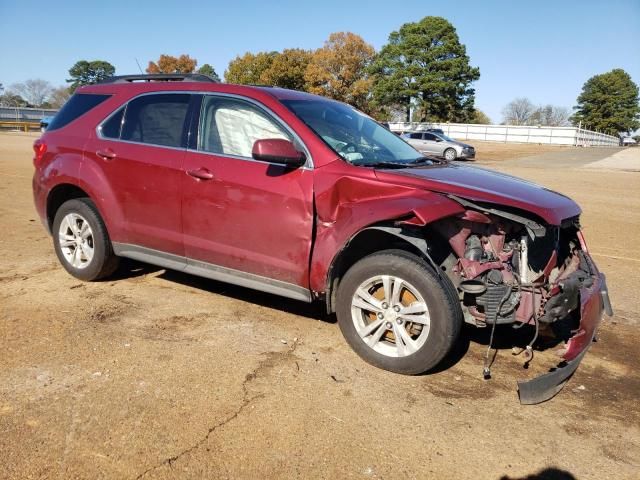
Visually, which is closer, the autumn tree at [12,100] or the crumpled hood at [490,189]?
the crumpled hood at [490,189]

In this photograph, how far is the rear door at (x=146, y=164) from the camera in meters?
4.41

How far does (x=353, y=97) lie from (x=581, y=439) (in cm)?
5931

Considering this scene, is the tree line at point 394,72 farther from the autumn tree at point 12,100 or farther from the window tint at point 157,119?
the window tint at point 157,119

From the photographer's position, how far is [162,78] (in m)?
4.98

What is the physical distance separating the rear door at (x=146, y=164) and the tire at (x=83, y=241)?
24cm

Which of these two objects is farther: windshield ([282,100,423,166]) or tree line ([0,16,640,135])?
tree line ([0,16,640,135])

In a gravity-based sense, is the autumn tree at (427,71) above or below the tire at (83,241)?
→ above

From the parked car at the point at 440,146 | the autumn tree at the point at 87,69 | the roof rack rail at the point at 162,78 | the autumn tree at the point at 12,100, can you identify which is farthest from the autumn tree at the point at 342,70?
the autumn tree at the point at 87,69

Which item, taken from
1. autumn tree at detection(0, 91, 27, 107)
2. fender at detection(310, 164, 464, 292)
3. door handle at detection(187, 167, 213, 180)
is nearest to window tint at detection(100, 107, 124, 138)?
door handle at detection(187, 167, 213, 180)

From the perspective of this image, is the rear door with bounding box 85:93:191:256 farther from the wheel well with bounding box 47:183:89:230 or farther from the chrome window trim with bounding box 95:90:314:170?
the wheel well with bounding box 47:183:89:230

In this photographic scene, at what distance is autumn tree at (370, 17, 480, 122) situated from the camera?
188 ft

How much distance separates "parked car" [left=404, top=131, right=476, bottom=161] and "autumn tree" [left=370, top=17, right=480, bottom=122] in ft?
90.0

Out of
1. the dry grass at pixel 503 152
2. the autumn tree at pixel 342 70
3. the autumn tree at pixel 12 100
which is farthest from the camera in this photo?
the autumn tree at pixel 12 100

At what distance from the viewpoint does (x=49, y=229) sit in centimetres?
535
